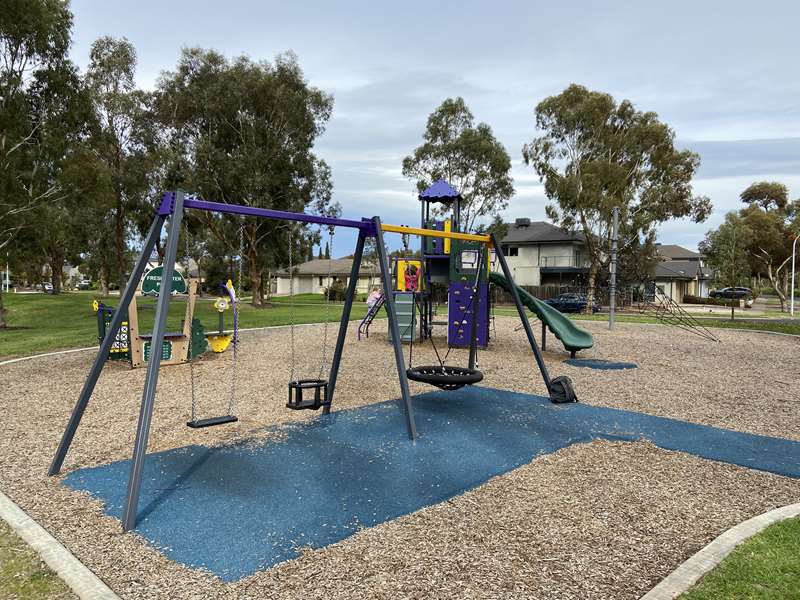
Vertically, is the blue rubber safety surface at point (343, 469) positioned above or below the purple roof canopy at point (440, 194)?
below

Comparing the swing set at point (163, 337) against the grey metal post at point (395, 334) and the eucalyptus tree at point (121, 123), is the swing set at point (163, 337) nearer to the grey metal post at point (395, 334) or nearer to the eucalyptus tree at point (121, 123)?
the grey metal post at point (395, 334)

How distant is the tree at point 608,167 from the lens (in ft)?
102

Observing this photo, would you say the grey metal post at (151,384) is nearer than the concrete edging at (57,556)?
No

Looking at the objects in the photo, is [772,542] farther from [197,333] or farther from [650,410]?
[197,333]

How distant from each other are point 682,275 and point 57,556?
178 ft

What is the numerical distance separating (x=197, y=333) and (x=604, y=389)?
8.32 meters

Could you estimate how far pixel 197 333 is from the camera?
1091 centimetres

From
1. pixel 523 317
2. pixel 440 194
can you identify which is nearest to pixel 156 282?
pixel 523 317

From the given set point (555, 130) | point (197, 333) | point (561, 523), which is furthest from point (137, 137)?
point (561, 523)

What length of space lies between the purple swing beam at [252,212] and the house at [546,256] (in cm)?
4022

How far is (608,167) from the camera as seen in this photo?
30.4m

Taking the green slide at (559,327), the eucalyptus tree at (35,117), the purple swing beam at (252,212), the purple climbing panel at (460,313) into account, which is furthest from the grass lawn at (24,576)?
the eucalyptus tree at (35,117)

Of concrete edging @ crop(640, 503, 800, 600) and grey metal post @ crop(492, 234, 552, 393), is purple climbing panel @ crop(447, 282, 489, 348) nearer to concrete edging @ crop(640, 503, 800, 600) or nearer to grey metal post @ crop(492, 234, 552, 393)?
grey metal post @ crop(492, 234, 552, 393)

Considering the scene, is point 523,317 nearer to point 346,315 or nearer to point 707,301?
point 346,315
